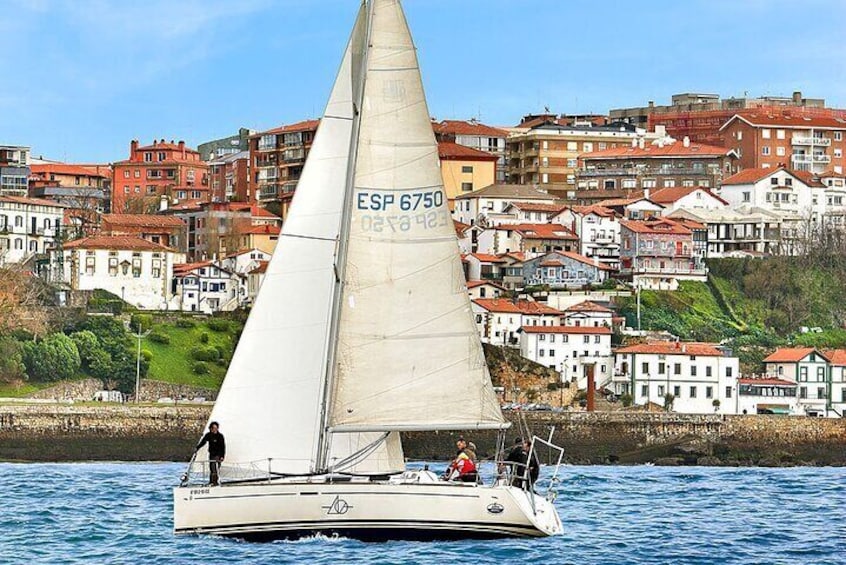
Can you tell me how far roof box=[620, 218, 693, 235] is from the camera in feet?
395

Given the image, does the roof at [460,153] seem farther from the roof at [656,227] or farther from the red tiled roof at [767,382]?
the red tiled roof at [767,382]

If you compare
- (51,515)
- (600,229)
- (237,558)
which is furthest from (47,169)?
(237,558)

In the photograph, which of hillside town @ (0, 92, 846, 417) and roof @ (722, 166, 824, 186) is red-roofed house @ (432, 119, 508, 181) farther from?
roof @ (722, 166, 824, 186)

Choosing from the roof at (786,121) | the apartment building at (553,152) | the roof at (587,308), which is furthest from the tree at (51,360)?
the roof at (786,121)

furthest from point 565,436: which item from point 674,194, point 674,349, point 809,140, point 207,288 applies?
point 809,140

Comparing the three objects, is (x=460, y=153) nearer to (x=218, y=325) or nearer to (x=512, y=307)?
(x=512, y=307)

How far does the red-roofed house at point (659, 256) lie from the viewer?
118438mm

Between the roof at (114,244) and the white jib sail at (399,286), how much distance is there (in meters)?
78.7

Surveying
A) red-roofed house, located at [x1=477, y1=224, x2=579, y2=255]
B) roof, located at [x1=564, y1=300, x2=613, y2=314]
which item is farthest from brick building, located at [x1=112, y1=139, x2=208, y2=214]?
roof, located at [x1=564, y1=300, x2=613, y2=314]

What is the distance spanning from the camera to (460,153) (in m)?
144

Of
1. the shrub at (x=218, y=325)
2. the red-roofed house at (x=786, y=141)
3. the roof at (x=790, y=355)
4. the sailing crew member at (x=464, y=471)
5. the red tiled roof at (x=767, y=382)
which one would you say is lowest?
the sailing crew member at (x=464, y=471)

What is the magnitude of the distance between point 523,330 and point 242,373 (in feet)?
234

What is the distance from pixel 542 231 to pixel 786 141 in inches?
1430

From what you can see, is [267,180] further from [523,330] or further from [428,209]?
[428,209]
